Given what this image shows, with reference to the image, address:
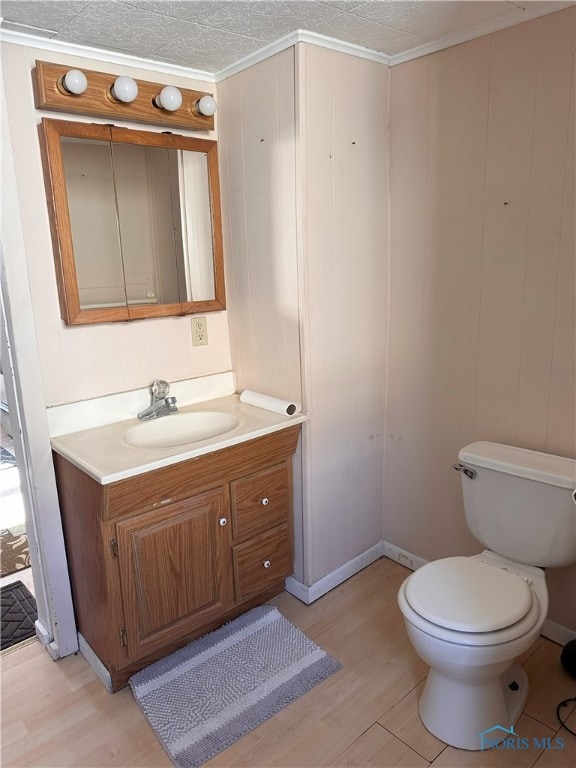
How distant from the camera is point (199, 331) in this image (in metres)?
2.29

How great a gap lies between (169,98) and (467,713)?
7.24 feet

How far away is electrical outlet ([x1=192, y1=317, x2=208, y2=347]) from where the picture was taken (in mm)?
2279

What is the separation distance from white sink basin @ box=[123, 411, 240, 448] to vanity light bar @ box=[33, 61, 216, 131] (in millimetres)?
1092

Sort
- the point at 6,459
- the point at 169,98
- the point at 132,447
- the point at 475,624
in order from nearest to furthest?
1. the point at 475,624
2. the point at 132,447
3. the point at 169,98
4. the point at 6,459

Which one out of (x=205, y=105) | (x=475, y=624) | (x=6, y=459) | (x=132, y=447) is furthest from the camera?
(x=6, y=459)

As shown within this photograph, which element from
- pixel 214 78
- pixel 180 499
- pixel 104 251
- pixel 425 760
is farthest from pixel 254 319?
pixel 425 760

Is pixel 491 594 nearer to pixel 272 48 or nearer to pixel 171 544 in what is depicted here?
pixel 171 544

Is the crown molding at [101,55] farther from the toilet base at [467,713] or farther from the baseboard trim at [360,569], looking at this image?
the toilet base at [467,713]

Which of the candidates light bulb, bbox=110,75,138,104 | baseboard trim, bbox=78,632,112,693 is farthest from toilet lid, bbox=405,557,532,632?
light bulb, bbox=110,75,138,104

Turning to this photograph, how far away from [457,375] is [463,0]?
1.22 metres

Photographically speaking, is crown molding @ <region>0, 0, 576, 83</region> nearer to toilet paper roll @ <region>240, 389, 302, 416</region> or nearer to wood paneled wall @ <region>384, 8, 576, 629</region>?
wood paneled wall @ <region>384, 8, 576, 629</region>

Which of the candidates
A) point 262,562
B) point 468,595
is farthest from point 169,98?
point 468,595

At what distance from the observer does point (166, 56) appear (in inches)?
76.7

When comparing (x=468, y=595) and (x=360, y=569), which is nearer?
(x=468, y=595)
